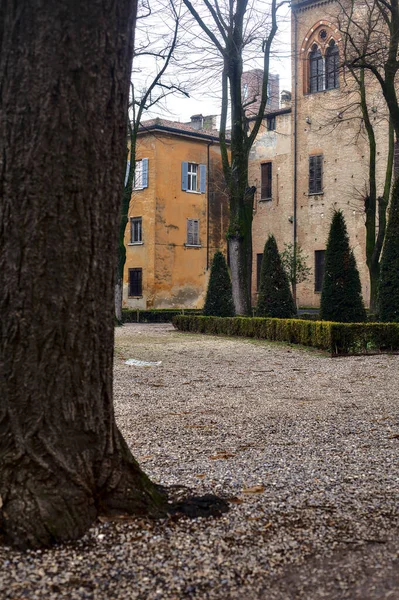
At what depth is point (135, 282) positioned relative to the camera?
33.8m

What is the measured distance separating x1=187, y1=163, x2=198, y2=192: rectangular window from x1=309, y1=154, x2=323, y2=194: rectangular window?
21.0 ft

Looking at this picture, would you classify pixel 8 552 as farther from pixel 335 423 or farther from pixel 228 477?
pixel 335 423

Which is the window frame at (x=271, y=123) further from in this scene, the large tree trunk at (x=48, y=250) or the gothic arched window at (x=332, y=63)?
the large tree trunk at (x=48, y=250)

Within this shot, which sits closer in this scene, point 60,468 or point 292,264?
point 60,468

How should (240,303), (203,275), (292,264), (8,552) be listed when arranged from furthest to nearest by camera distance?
(203,275)
(292,264)
(240,303)
(8,552)

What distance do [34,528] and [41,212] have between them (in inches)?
51.8

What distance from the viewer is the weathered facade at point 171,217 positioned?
A: 109 feet

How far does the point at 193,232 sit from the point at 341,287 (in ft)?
62.8

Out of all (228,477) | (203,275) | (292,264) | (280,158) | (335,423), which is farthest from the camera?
(203,275)

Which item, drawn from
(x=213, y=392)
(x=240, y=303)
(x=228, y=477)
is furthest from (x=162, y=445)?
(x=240, y=303)

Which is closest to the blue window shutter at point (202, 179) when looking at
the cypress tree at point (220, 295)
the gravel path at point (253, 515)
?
the cypress tree at point (220, 295)

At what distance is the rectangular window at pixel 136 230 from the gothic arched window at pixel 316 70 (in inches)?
394

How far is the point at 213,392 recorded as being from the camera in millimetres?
8539

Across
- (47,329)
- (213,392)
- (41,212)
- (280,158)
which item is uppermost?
(280,158)
